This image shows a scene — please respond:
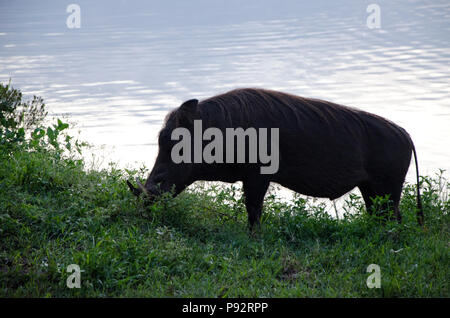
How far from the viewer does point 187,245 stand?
5051 mm

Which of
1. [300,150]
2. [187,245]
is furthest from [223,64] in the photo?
[187,245]

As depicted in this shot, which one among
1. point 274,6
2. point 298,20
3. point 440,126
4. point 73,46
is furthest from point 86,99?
point 274,6

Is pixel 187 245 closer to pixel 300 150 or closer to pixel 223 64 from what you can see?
pixel 300 150

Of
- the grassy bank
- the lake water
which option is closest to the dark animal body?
the grassy bank

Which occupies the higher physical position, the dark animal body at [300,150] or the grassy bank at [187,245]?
the dark animal body at [300,150]

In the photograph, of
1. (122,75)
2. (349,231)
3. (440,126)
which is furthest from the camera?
(122,75)

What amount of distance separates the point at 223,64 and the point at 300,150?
1190cm

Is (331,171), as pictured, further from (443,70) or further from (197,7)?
(197,7)

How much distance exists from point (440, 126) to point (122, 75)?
9.02m

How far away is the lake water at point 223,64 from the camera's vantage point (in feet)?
35.7

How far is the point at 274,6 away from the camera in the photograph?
37500mm

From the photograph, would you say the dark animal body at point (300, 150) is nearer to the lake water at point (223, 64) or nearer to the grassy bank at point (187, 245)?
the grassy bank at point (187, 245)

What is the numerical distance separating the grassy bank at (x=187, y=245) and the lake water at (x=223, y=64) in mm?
1785

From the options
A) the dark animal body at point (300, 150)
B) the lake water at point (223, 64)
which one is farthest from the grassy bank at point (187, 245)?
the lake water at point (223, 64)
